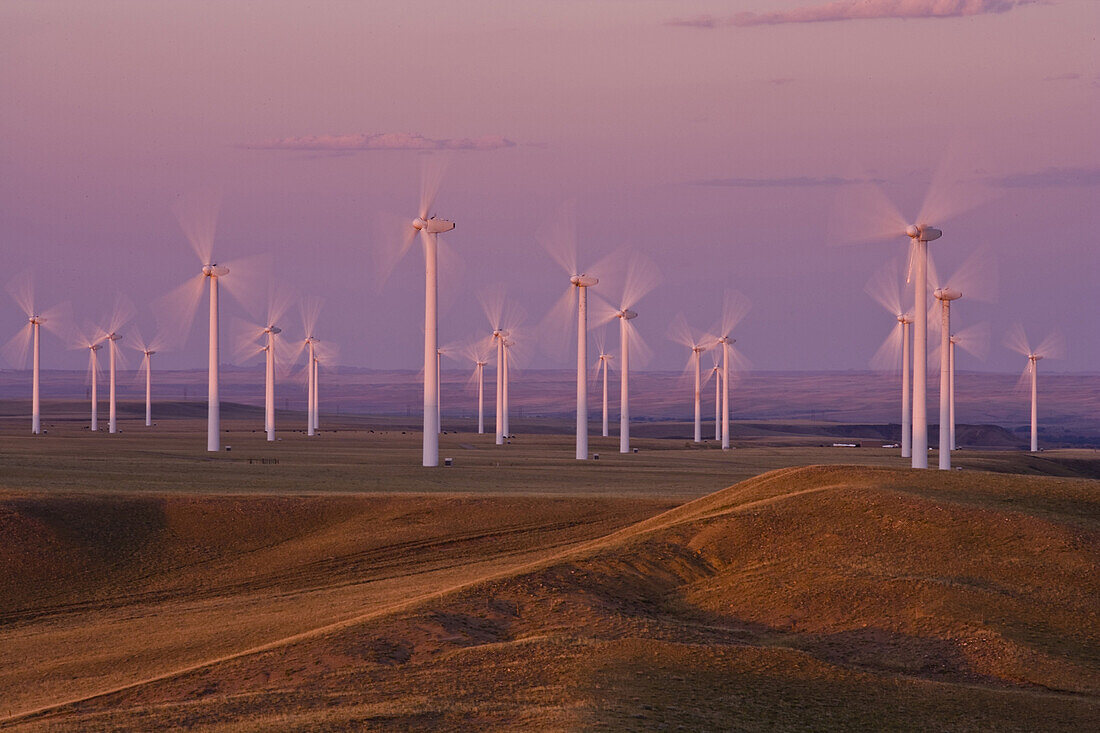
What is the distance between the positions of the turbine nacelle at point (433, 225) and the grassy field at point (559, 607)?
2561cm

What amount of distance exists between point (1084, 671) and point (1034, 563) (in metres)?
5.60

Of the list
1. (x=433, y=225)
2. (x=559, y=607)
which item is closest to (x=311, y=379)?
(x=433, y=225)

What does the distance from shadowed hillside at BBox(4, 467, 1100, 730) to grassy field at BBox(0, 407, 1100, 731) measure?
0.06m

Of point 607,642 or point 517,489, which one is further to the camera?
point 517,489

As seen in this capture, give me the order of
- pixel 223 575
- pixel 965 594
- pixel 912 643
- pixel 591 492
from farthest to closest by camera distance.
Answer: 1. pixel 591 492
2. pixel 223 575
3. pixel 965 594
4. pixel 912 643

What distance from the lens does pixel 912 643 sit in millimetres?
22672

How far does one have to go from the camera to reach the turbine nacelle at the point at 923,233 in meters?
64.6

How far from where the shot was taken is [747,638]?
76.6 feet

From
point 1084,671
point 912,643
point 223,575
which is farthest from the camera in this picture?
point 223,575

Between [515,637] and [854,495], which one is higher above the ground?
[854,495]

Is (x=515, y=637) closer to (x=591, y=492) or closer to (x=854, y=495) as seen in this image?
(x=854, y=495)

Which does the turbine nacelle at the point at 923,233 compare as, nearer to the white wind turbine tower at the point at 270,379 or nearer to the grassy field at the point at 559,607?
the grassy field at the point at 559,607

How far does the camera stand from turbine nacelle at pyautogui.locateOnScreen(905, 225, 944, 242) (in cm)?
6456

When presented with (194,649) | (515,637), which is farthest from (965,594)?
(194,649)
